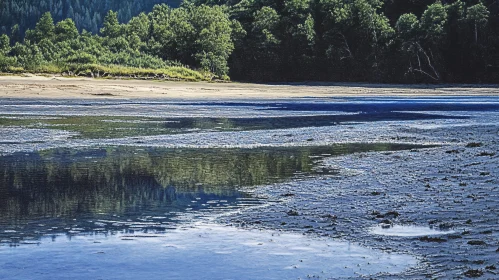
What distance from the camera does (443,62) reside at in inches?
2574

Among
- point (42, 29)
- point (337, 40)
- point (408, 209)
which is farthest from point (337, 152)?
point (42, 29)

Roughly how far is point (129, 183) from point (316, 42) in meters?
64.4

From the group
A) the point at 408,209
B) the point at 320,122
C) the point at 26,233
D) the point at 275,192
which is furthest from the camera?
the point at 320,122

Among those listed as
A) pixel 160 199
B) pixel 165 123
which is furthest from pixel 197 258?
pixel 165 123

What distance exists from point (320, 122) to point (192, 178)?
526 inches

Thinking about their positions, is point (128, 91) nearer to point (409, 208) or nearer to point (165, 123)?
point (165, 123)

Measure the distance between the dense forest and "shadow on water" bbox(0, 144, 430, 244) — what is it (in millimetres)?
40358

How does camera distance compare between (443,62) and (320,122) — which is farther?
(443,62)

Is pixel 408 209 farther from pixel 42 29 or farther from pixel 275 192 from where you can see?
pixel 42 29

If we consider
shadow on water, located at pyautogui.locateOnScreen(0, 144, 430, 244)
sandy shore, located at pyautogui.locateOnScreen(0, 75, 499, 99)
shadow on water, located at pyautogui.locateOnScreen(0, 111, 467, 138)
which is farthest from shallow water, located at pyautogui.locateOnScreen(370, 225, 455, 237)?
sandy shore, located at pyautogui.locateOnScreen(0, 75, 499, 99)

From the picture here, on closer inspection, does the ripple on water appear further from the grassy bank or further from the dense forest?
the dense forest

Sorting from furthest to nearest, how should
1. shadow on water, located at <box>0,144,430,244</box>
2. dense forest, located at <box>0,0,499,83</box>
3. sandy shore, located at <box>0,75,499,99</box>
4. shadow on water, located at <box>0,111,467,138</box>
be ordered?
dense forest, located at <box>0,0,499,83</box>
sandy shore, located at <box>0,75,499,99</box>
shadow on water, located at <box>0,111,467,138</box>
shadow on water, located at <box>0,144,430,244</box>

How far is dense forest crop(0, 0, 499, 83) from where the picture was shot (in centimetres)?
6400

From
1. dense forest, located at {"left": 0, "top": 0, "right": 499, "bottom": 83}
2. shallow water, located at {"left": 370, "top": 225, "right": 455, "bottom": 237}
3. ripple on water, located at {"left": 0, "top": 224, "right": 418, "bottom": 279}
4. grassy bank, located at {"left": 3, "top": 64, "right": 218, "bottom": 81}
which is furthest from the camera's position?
dense forest, located at {"left": 0, "top": 0, "right": 499, "bottom": 83}
